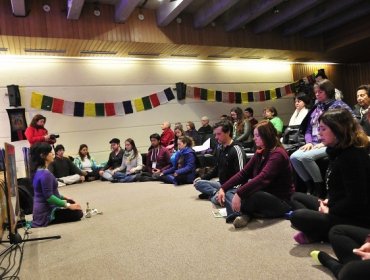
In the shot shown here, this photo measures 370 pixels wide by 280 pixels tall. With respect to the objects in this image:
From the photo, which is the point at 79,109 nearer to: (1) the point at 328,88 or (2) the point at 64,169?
(2) the point at 64,169

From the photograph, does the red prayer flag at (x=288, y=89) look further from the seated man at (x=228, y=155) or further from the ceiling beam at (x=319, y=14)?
the seated man at (x=228, y=155)

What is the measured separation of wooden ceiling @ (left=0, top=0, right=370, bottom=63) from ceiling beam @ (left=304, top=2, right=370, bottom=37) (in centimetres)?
2

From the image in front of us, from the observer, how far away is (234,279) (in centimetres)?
196

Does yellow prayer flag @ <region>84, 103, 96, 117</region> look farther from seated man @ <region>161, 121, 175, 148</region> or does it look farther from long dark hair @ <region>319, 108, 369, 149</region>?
long dark hair @ <region>319, 108, 369, 149</region>

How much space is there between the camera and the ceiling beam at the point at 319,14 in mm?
6524

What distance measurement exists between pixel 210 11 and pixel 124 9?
5.50 ft

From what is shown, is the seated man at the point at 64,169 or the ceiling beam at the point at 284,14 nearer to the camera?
the ceiling beam at the point at 284,14

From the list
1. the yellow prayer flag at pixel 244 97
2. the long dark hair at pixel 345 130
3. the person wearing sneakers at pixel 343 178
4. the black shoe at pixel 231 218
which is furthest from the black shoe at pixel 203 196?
the yellow prayer flag at pixel 244 97

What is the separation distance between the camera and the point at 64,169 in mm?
6648

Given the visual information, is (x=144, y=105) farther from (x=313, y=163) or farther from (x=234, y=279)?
(x=234, y=279)

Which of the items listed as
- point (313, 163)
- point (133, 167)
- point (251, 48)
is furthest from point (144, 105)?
point (313, 163)

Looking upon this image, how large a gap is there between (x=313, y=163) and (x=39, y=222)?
9.41ft

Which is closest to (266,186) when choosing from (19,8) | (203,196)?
(203,196)

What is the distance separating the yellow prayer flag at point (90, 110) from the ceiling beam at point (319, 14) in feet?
16.1
